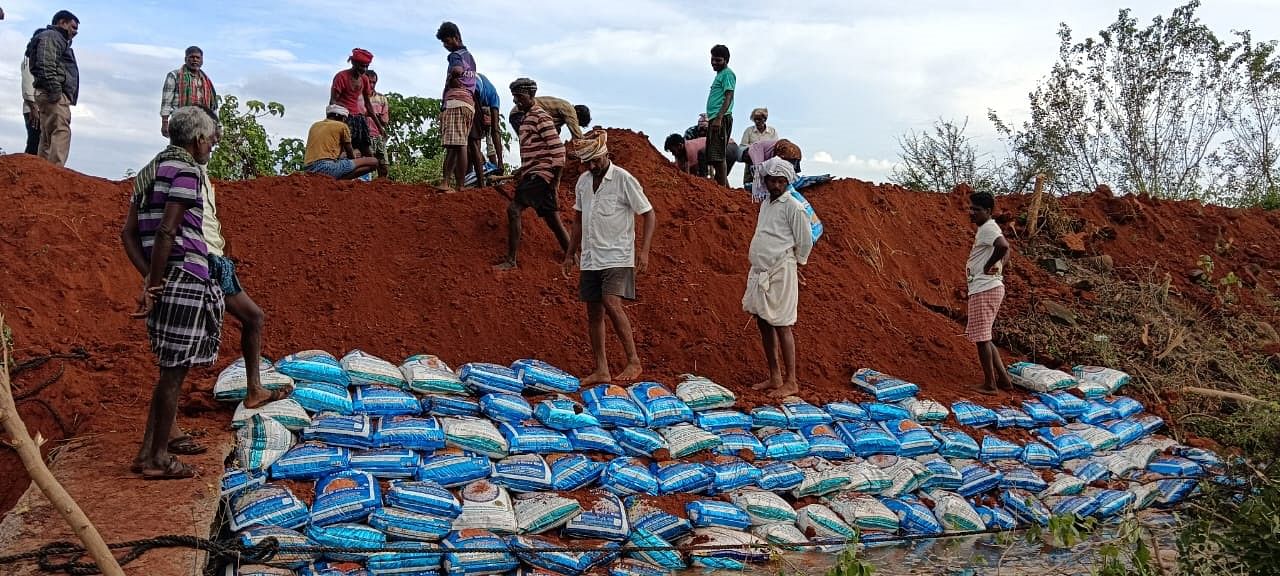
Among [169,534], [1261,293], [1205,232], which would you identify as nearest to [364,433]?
[169,534]

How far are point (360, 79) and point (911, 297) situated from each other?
→ 4.91 m

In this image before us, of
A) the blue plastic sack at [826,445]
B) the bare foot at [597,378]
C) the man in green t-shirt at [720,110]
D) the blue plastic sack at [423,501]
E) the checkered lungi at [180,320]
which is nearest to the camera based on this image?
the checkered lungi at [180,320]

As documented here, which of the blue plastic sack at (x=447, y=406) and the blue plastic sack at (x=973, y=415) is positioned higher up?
the blue plastic sack at (x=447, y=406)

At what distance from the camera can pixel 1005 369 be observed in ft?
21.8

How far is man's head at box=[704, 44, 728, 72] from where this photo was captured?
860cm

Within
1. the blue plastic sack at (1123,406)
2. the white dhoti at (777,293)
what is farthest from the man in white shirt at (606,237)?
the blue plastic sack at (1123,406)

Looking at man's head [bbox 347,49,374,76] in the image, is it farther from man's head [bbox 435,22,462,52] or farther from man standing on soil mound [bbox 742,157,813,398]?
man standing on soil mound [bbox 742,157,813,398]

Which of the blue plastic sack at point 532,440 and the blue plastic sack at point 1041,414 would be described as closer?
the blue plastic sack at point 532,440

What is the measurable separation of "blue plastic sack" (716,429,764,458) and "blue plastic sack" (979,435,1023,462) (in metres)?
1.41

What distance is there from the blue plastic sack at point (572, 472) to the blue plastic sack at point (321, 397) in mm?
1038

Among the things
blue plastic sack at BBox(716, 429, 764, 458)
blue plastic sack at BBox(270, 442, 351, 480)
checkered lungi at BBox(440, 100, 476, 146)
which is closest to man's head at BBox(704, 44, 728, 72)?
checkered lungi at BBox(440, 100, 476, 146)

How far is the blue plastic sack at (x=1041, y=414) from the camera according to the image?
5.94 meters

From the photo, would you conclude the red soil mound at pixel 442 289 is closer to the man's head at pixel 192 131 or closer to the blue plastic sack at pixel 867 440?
the blue plastic sack at pixel 867 440

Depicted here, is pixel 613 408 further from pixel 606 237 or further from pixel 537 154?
pixel 537 154
